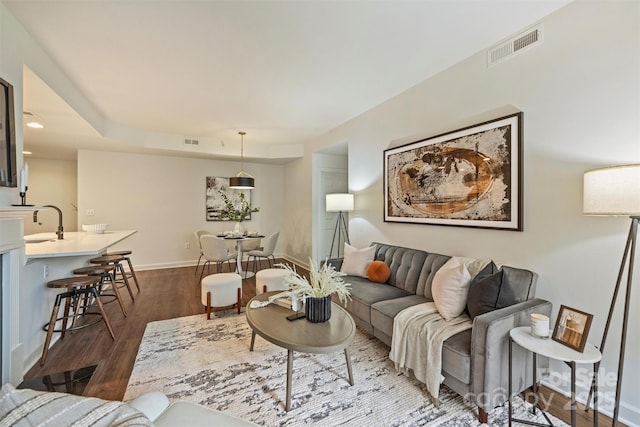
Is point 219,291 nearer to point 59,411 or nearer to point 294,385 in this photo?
point 294,385

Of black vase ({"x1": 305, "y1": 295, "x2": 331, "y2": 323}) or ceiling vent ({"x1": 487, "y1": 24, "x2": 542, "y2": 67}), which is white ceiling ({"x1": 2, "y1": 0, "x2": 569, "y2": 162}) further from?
black vase ({"x1": 305, "y1": 295, "x2": 331, "y2": 323})

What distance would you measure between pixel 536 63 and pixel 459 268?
5.57 feet

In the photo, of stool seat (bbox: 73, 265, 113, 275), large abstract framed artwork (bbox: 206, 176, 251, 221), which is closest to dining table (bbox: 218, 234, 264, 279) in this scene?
large abstract framed artwork (bbox: 206, 176, 251, 221)

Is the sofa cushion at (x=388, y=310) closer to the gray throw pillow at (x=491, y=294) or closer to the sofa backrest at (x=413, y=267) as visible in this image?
the sofa backrest at (x=413, y=267)

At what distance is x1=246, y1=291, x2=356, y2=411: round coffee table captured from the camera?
1674 millimetres

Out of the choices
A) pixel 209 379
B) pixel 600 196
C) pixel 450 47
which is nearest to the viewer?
pixel 600 196

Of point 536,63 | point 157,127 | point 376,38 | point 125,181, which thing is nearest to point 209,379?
point 376,38

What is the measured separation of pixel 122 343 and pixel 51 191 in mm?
5598

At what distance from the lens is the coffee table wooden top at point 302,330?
1.67 metres

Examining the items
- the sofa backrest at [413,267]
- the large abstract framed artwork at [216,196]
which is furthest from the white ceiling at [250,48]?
the large abstract framed artwork at [216,196]

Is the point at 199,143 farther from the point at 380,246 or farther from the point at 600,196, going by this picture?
the point at 600,196

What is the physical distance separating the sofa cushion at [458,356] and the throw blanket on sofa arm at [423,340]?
0.03 m

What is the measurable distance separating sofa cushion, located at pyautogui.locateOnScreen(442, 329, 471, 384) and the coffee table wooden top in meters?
0.62

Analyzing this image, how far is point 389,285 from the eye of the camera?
9.79 feet
